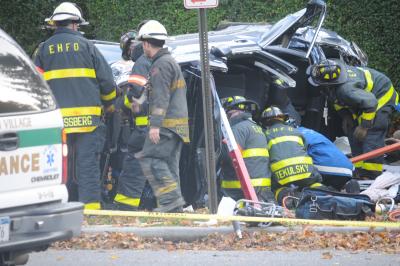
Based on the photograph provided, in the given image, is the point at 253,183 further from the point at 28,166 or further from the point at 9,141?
the point at 9,141

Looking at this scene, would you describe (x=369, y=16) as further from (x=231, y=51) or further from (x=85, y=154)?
(x=85, y=154)

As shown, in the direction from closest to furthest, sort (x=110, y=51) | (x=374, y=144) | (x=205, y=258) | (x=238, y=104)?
(x=205, y=258)
(x=238, y=104)
(x=374, y=144)
(x=110, y=51)

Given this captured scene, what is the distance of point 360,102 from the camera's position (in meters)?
11.7

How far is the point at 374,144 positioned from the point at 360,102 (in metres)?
0.69

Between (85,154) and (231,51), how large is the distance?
216 centimetres

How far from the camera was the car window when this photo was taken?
6.05 meters

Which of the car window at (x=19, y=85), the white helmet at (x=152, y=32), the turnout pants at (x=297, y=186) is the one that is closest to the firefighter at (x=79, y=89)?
the white helmet at (x=152, y=32)

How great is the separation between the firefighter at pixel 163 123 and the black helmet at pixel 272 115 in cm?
133

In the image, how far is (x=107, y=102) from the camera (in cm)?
999

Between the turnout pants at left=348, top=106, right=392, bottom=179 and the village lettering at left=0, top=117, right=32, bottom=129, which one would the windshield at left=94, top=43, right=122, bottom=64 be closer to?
the turnout pants at left=348, top=106, right=392, bottom=179

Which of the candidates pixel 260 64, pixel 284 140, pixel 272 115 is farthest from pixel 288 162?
pixel 260 64

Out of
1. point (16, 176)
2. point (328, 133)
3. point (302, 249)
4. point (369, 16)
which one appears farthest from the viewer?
point (369, 16)

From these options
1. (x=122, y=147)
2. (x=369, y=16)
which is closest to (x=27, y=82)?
(x=122, y=147)

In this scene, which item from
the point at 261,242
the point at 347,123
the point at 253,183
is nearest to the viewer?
the point at 261,242
